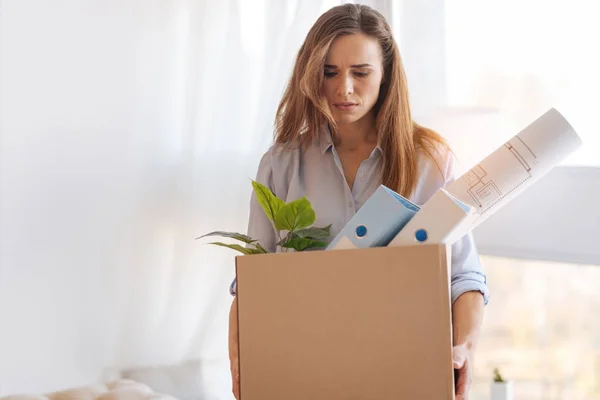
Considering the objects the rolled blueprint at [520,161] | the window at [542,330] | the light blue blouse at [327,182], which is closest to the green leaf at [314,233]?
the rolled blueprint at [520,161]

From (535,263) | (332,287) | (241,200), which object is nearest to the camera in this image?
(332,287)

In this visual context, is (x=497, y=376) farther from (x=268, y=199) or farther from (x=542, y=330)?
(x=268, y=199)

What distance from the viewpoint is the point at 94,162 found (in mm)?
1580

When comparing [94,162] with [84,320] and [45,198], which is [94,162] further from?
[84,320]

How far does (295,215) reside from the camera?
0.97m

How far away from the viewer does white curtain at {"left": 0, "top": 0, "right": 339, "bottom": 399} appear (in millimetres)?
1465

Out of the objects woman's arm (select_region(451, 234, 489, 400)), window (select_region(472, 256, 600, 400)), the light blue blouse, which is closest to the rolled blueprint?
woman's arm (select_region(451, 234, 489, 400))

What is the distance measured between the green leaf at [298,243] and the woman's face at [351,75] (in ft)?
1.62

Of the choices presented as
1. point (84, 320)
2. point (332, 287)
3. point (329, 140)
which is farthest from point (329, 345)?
point (84, 320)

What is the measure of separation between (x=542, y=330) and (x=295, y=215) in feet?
3.06

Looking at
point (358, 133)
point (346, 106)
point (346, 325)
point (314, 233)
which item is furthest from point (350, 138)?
point (346, 325)

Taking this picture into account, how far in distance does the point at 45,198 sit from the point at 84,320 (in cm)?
27

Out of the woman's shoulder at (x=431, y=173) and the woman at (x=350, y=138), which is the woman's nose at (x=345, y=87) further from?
the woman's shoulder at (x=431, y=173)

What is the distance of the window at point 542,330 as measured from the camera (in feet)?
5.23
